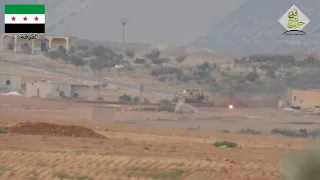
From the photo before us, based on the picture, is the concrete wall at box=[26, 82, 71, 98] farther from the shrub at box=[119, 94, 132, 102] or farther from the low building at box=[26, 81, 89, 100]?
the shrub at box=[119, 94, 132, 102]

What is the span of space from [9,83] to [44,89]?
505 cm

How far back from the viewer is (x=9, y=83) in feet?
238

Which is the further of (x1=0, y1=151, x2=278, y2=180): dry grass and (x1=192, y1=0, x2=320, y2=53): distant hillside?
(x1=192, y1=0, x2=320, y2=53): distant hillside

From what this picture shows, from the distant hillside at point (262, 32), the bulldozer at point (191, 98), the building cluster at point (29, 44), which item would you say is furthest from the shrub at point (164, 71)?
the distant hillside at point (262, 32)

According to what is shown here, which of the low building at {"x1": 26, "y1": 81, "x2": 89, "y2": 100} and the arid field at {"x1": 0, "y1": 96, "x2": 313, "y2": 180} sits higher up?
the low building at {"x1": 26, "y1": 81, "x2": 89, "y2": 100}

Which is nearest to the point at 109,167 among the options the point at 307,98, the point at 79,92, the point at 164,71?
the point at 307,98

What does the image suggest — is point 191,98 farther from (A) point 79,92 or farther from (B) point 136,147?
(B) point 136,147

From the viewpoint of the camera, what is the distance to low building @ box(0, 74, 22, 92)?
235 ft

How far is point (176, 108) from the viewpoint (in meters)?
58.6

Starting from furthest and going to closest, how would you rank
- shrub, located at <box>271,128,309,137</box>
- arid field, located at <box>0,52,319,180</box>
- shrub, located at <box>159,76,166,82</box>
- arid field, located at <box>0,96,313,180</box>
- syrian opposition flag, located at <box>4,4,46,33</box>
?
shrub, located at <box>159,76,166,82</box> < shrub, located at <box>271,128,309,137</box> < syrian opposition flag, located at <box>4,4,46,33</box> < arid field, located at <box>0,52,319,180</box> < arid field, located at <box>0,96,313,180</box>

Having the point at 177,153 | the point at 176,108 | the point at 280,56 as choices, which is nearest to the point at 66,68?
the point at 280,56

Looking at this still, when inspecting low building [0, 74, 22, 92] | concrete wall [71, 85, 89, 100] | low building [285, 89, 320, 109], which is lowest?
low building [285, 89, 320, 109]

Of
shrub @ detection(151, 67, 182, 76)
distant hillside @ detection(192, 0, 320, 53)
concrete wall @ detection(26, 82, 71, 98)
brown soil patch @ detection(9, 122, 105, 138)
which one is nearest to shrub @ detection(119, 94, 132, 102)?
concrete wall @ detection(26, 82, 71, 98)

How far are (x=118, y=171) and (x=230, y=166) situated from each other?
356cm
